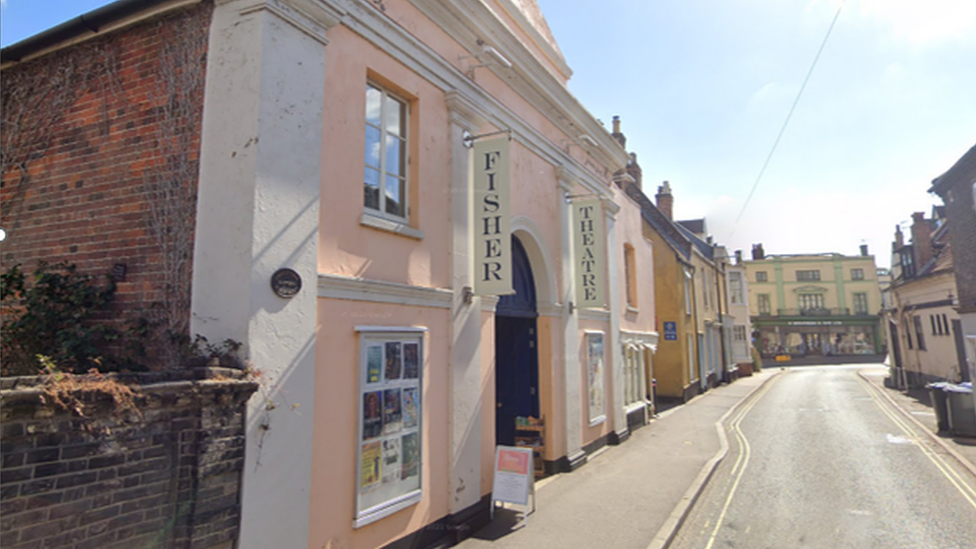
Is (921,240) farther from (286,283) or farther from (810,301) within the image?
(810,301)

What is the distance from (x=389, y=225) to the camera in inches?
231

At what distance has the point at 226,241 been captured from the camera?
445cm

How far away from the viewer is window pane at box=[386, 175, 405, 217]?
6.20 metres

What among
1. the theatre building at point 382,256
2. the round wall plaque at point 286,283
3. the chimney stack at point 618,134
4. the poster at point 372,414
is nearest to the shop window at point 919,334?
the chimney stack at point 618,134

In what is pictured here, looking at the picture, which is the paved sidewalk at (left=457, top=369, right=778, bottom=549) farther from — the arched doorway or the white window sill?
the arched doorway

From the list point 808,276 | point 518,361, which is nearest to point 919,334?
point 518,361

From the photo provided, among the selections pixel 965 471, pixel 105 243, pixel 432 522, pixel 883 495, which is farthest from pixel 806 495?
pixel 105 243

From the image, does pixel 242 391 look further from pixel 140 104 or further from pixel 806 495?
pixel 806 495

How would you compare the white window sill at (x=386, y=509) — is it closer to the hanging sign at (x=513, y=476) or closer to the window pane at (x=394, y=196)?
the hanging sign at (x=513, y=476)

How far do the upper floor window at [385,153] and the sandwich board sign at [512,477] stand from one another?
11.5ft

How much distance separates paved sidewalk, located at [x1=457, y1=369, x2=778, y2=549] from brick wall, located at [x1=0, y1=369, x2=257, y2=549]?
3.57 meters

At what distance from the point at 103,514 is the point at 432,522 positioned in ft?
12.2

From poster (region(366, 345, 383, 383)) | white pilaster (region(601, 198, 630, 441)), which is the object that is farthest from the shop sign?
poster (region(366, 345, 383, 383))

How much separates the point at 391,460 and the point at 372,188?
9.62 ft
